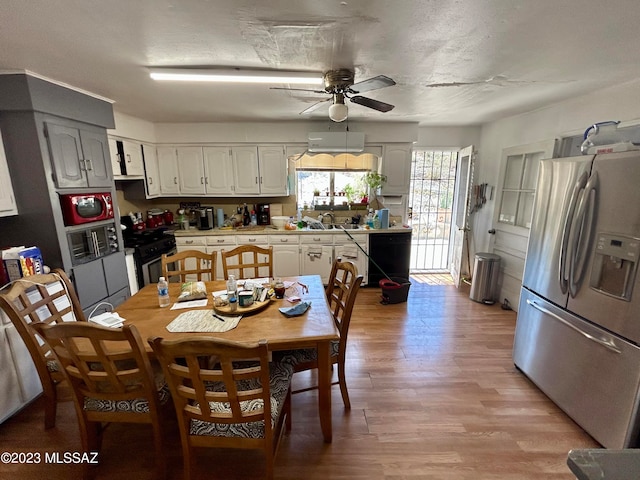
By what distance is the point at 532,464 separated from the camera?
158cm

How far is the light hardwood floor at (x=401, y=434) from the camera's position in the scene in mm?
1546

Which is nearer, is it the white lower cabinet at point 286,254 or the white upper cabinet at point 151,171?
the white upper cabinet at point 151,171

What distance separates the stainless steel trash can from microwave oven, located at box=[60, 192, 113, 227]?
4.32 m

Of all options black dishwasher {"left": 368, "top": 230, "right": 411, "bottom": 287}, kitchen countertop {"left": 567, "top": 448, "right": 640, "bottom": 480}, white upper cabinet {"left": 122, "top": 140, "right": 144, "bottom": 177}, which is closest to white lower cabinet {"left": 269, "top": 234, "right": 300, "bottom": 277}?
black dishwasher {"left": 368, "top": 230, "right": 411, "bottom": 287}

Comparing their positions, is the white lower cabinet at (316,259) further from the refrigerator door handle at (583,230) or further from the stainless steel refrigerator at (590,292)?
the refrigerator door handle at (583,230)

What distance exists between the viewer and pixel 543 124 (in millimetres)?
A: 3055

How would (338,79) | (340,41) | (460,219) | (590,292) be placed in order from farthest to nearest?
(460,219) < (338,79) < (590,292) < (340,41)

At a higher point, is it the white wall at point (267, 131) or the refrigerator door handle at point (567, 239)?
the white wall at point (267, 131)

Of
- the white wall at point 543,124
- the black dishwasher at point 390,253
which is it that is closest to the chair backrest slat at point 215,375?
the black dishwasher at point 390,253

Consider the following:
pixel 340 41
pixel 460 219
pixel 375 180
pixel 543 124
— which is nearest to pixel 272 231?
pixel 375 180

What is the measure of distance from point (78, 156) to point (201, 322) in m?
2.12

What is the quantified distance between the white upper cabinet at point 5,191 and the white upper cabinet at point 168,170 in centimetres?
188

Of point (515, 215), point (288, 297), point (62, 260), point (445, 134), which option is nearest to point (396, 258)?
point (515, 215)

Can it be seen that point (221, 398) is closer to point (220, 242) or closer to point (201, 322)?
point (201, 322)
